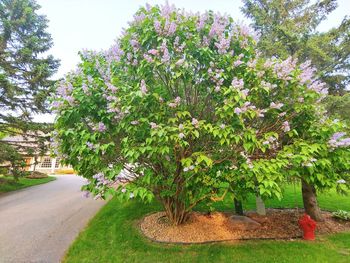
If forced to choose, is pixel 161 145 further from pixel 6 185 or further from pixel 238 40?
pixel 6 185

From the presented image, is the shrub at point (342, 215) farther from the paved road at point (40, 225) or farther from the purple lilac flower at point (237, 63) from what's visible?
the paved road at point (40, 225)

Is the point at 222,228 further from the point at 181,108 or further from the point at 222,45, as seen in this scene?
the point at 222,45

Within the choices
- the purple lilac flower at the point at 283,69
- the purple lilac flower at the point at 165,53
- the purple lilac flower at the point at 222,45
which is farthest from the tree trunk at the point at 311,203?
the purple lilac flower at the point at 165,53

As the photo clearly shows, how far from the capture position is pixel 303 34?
7.46 metres

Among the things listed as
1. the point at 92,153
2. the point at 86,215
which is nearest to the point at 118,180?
the point at 92,153

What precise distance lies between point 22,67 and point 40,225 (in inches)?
427

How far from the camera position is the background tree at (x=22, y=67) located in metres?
12.2

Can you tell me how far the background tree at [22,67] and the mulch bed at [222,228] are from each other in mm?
10331

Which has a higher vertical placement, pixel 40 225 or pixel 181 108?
pixel 181 108

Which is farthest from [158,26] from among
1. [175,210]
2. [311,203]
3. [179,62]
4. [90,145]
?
[311,203]

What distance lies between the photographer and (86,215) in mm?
7480

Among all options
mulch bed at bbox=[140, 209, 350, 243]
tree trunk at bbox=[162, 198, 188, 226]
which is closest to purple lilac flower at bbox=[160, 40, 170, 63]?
tree trunk at bbox=[162, 198, 188, 226]

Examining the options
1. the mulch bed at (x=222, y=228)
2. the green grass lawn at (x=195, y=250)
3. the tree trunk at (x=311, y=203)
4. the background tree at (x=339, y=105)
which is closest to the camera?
the green grass lawn at (x=195, y=250)

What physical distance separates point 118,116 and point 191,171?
1.67m
